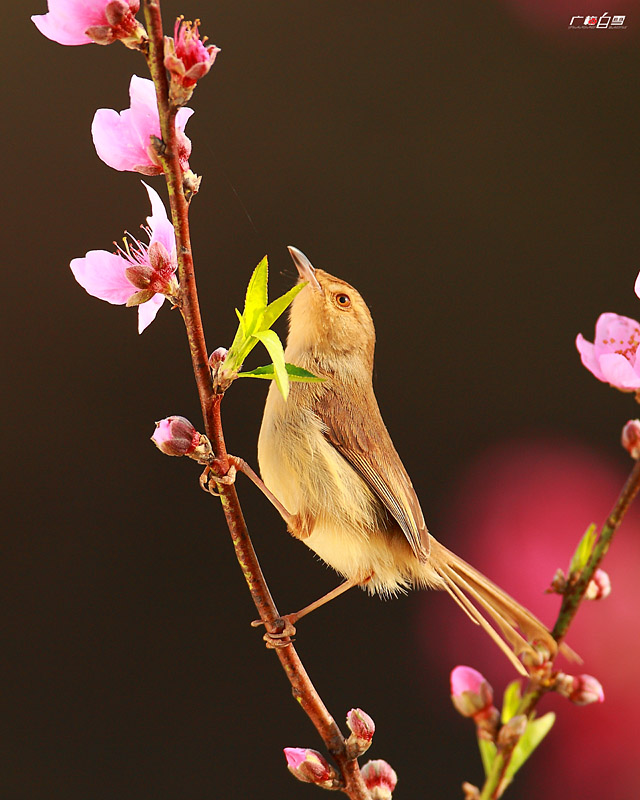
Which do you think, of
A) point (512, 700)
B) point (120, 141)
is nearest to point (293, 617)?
point (512, 700)

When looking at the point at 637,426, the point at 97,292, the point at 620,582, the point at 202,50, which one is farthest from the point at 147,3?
the point at 620,582

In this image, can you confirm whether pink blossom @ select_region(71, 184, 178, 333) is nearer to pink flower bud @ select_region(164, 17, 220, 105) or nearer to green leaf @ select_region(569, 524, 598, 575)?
pink flower bud @ select_region(164, 17, 220, 105)

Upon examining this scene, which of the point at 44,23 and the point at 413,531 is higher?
the point at 44,23

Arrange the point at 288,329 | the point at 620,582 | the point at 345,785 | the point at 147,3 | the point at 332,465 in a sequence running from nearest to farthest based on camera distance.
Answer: the point at 147,3
the point at 345,785
the point at 332,465
the point at 288,329
the point at 620,582

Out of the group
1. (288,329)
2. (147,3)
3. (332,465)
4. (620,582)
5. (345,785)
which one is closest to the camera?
(147,3)

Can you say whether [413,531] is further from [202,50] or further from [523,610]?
[202,50]

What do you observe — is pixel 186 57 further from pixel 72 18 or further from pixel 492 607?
pixel 492 607

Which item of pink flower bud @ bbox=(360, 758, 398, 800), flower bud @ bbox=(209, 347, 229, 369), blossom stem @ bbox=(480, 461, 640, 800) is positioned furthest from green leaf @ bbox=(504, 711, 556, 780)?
flower bud @ bbox=(209, 347, 229, 369)

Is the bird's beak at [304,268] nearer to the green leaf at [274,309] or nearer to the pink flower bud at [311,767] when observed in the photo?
the green leaf at [274,309]
